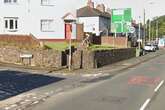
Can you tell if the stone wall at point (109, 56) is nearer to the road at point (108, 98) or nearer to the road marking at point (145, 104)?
the road at point (108, 98)

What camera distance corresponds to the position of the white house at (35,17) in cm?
5794

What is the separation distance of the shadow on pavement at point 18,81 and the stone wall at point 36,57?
212 inches

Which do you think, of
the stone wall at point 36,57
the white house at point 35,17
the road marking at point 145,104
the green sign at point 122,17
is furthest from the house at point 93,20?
A: the road marking at point 145,104

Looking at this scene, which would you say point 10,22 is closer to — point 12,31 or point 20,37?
point 12,31

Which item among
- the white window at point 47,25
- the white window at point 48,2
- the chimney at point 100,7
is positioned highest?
the chimney at point 100,7

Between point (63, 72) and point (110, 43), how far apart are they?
149ft

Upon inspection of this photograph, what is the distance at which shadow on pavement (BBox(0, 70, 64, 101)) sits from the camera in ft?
70.4

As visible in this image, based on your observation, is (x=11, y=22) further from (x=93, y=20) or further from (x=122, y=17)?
(x=93, y=20)

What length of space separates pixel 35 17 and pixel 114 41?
22.6m

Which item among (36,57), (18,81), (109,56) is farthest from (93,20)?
(18,81)

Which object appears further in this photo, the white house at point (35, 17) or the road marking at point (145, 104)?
the white house at point (35, 17)

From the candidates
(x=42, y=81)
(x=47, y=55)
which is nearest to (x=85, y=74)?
(x=47, y=55)

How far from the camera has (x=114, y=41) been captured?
78.8 m

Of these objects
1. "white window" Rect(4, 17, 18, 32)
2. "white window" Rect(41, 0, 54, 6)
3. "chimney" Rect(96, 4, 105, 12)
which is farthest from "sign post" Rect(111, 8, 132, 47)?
"chimney" Rect(96, 4, 105, 12)
